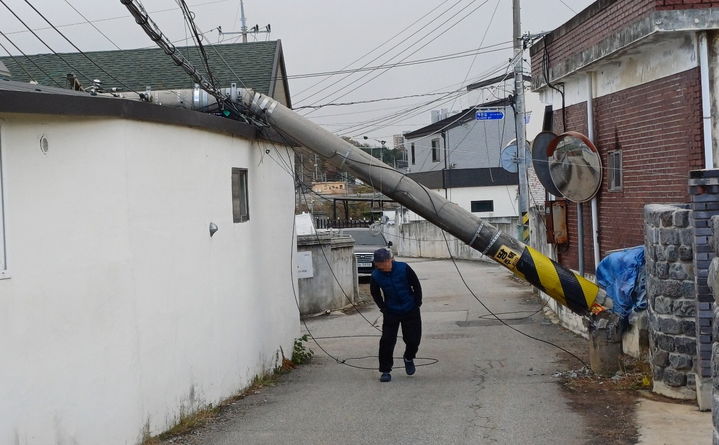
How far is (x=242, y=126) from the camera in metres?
12.0

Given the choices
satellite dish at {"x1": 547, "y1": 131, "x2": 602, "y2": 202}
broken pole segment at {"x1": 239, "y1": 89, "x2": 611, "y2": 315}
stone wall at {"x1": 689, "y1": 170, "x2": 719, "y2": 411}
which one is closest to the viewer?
stone wall at {"x1": 689, "y1": 170, "x2": 719, "y2": 411}

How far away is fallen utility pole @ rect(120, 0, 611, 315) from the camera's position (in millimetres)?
12391

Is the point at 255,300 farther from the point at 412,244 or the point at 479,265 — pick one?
the point at 412,244

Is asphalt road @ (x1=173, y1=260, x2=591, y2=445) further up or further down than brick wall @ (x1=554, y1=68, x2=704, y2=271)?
further down

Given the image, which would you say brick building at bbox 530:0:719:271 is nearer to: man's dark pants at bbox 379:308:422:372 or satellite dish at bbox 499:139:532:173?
man's dark pants at bbox 379:308:422:372

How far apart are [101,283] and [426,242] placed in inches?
1586

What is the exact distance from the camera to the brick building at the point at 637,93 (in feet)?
35.6

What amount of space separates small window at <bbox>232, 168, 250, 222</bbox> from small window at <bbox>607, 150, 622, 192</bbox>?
18.3 ft

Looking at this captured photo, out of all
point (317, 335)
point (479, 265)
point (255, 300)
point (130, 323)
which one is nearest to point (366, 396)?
point (255, 300)

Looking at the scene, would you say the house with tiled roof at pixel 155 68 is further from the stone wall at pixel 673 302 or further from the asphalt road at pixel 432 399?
the stone wall at pixel 673 302

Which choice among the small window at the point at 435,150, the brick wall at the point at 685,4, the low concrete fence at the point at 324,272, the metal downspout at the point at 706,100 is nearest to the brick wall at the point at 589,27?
the brick wall at the point at 685,4

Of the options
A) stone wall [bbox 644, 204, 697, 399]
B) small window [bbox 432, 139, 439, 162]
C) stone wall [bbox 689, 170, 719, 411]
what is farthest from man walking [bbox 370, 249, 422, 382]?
small window [bbox 432, 139, 439, 162]

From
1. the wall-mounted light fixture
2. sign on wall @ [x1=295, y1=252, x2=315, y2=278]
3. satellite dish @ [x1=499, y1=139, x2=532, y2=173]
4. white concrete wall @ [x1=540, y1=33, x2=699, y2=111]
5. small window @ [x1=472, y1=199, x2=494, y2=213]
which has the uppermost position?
white concrete wall @ [x1=540, y1=33, x2=699, y2=111]

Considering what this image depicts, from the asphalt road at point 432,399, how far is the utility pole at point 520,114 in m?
7.37
